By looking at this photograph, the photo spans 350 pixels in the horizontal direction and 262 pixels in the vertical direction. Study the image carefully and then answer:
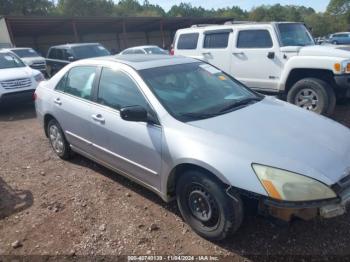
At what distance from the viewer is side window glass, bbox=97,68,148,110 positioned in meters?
3.29

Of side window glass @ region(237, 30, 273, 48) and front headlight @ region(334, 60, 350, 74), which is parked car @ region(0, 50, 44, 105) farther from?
front headlight @ region(334, 60, 350, 74)

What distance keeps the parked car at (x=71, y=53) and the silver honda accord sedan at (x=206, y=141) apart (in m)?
8.37

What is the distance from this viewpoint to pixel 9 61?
30.0 feet

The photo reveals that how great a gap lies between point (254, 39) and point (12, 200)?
568cm

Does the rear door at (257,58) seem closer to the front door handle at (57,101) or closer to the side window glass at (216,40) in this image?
the side window glass at (216,40)

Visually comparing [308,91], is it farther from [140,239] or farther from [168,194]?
[140,239]

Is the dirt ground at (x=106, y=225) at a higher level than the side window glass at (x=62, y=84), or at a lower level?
lower

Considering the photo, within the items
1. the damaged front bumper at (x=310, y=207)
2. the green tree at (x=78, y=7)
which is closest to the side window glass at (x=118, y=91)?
the damaged front bumper at (x=310, y=207)

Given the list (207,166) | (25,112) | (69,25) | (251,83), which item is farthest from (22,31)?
(207,166)

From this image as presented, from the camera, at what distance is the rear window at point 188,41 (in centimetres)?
813

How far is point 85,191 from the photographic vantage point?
12.8 ft

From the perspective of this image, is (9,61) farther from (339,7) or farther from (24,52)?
(339,7)

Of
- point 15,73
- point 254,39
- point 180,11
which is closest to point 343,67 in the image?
point 254,39

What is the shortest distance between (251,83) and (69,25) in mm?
23673
